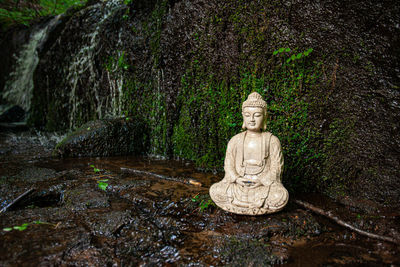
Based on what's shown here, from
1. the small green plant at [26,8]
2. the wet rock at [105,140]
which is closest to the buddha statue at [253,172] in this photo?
the wet rock at [105,140]

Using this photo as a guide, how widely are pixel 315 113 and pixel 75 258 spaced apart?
335 cm

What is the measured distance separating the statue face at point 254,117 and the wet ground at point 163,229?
1050 millimetres

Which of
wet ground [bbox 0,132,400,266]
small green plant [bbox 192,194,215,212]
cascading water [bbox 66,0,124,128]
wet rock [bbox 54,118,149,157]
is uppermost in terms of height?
cascading water [bbox 66,0,124,128]

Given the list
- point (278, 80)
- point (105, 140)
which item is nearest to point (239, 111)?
point (278, 80)

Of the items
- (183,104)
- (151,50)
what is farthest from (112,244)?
(151,50)

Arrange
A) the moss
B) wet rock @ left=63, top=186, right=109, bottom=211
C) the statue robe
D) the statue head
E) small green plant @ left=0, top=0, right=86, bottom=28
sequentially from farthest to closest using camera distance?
small green plant @ left=0, top=0, right=86, bottom=28, the moss, wet rock @ left=63, top=186, right=109, bottom=211, the statue head, the statue robe

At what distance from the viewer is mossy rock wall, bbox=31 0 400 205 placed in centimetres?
315

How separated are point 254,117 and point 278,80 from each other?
1.16 meters

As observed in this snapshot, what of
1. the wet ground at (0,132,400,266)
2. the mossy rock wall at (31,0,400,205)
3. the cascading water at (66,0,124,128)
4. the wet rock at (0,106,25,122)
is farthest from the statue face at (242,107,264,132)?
the wet rock at (0,106,25,122)

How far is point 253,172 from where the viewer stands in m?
3.03

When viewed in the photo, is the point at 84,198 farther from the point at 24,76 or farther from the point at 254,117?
the point at 24,76

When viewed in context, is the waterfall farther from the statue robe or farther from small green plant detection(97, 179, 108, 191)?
the statue robe

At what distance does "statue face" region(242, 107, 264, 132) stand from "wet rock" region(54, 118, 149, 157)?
3719 mm

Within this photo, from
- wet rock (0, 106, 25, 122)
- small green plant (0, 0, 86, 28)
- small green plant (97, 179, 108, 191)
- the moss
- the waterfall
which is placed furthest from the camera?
small green plant (0, 0, 86, 28)
